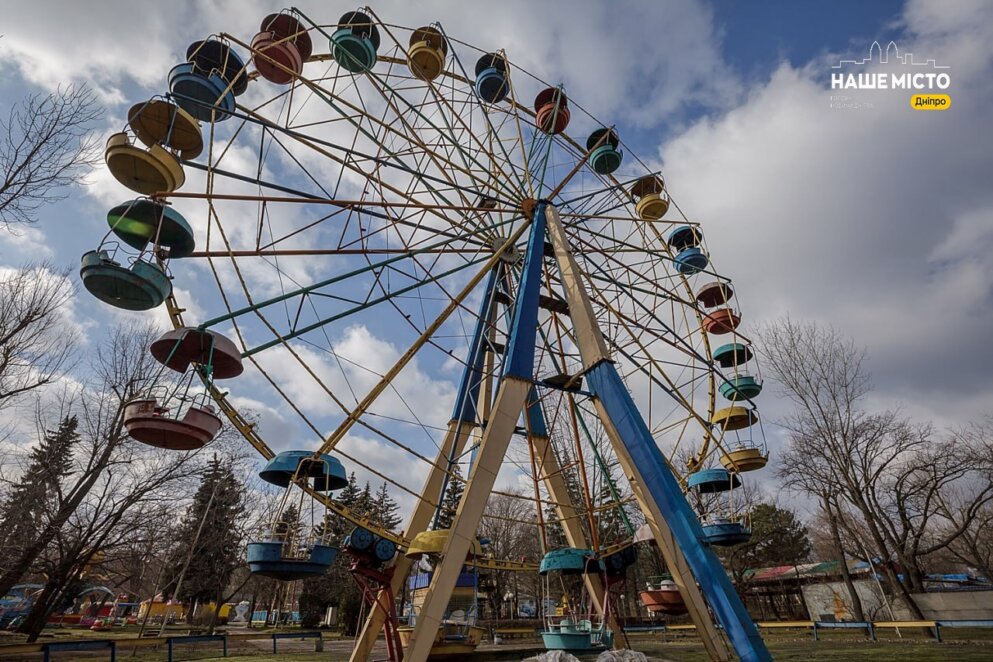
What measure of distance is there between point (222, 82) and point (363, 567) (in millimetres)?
10204

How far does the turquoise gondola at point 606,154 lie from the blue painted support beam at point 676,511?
367 inches

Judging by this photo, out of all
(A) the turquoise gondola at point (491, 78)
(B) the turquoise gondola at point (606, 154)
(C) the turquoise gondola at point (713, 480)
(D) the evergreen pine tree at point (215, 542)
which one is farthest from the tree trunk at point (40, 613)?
(B) the turquoise gondola at point (606, 154)

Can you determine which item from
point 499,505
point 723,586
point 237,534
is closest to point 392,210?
point 723,586

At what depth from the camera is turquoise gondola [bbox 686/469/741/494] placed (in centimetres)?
1219

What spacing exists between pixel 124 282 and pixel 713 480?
1210 cm

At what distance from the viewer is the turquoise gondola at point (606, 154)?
55.2ft

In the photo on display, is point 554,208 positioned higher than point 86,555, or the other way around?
point 554,208

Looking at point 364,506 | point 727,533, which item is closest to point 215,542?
point 364,506

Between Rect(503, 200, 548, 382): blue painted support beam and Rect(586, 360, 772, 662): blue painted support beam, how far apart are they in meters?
1.23

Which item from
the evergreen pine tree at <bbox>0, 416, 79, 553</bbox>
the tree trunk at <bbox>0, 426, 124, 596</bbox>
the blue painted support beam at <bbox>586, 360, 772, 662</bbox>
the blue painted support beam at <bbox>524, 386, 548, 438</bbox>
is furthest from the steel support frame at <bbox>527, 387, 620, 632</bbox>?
the evergreen pine tree at <bbox>0, 416, 79, 553</bbox>

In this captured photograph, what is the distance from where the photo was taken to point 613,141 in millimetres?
17109

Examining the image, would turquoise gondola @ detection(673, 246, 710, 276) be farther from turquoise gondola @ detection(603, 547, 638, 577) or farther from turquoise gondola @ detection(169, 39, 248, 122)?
turquoise gondola @ detection(169, 39, 248, 122)

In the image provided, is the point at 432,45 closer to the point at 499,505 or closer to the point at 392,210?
the point at 392,210

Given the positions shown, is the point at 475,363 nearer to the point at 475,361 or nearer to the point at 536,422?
the point at 475,361
